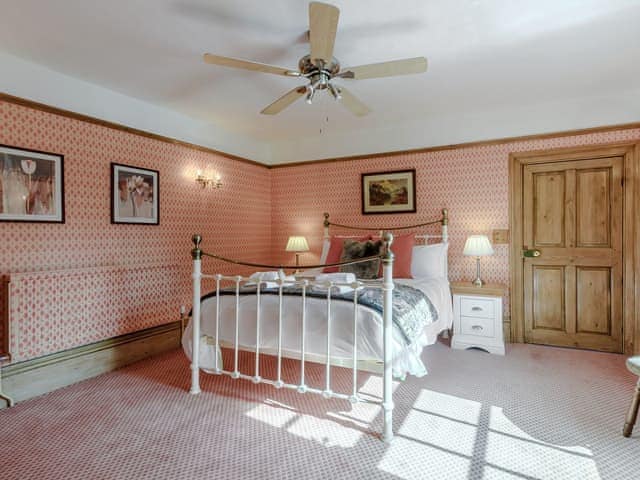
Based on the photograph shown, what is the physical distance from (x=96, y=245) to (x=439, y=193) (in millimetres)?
3574

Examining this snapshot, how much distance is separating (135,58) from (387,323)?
8.58 ft

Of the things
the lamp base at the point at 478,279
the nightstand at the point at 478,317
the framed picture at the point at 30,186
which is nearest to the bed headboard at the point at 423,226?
the lamp base at the point at 478,279

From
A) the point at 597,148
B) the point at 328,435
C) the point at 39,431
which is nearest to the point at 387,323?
the point at 328,435

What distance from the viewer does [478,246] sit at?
3787mm

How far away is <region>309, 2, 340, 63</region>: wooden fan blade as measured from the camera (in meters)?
1.77

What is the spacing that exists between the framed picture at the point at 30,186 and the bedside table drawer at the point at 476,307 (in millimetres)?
3726

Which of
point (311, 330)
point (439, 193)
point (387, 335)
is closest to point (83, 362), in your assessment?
point (311, 330)

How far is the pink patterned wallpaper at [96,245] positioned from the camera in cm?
272

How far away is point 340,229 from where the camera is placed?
4969 millimetres

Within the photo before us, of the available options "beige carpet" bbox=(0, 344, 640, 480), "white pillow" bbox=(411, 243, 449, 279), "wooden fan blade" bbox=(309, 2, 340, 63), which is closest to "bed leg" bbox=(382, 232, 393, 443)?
"beige carpet" bbox=(0, 344, 640, 480)

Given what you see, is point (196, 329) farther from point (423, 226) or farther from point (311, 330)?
point (423, 226)

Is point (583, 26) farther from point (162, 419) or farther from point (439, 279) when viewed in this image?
point (162, 419)

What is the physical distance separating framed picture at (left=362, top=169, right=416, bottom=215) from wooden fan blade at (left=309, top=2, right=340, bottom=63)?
2.52 m

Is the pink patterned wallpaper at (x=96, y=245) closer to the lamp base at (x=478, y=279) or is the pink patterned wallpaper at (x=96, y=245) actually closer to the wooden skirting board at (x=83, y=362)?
the wooden skirting board at (x=83, y=362)
